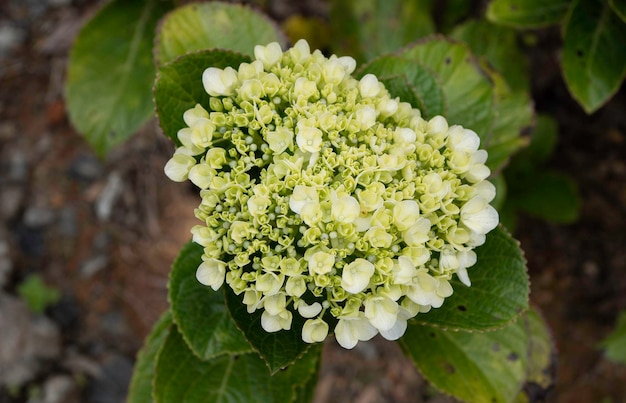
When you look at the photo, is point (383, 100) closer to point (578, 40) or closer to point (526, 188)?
point (578, 40)

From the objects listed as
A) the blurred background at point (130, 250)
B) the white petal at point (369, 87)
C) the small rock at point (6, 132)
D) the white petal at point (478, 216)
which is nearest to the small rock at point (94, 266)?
the blurred background at point (130, 250)

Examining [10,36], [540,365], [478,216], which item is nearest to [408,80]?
[478,216]

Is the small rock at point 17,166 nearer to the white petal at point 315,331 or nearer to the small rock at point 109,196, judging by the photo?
the small rock at point 109,196

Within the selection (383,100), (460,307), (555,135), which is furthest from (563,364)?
(383,100)

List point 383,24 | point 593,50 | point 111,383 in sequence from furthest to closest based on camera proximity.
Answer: point 111,383 → point 383,24 → point 593,50

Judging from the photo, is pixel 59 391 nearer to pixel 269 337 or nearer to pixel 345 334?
pixel 269 337

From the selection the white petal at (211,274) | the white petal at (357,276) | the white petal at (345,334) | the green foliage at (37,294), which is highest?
the white petal at (357,276)
